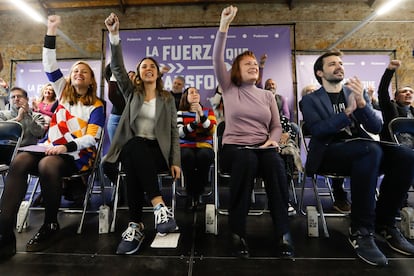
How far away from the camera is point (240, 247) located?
55.3 inches

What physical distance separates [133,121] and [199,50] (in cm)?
290

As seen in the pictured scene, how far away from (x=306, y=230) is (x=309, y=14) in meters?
5.34

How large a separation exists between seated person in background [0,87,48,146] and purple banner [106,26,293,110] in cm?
184

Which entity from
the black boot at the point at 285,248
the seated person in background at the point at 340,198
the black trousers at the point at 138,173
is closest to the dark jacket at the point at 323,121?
the black boot at the point at 285,248

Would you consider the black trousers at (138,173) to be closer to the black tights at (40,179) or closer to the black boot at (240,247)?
the black tights at (40,179)

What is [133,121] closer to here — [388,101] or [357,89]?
[357,89]

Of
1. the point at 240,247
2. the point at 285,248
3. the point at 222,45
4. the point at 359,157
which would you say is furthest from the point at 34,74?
the point at 359,157

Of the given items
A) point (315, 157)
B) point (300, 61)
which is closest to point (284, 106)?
point (300, 61)

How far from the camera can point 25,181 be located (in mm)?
1536

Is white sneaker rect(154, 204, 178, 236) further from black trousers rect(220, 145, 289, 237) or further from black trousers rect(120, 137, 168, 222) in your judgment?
black trousers rect(220, 145, 289, 237)

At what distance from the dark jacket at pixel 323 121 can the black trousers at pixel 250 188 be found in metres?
0.33

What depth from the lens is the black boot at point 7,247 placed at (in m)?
1.36

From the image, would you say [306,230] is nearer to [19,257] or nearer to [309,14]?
[19,257]

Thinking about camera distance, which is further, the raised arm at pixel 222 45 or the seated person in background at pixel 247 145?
the raised arm at pixel 222 45
